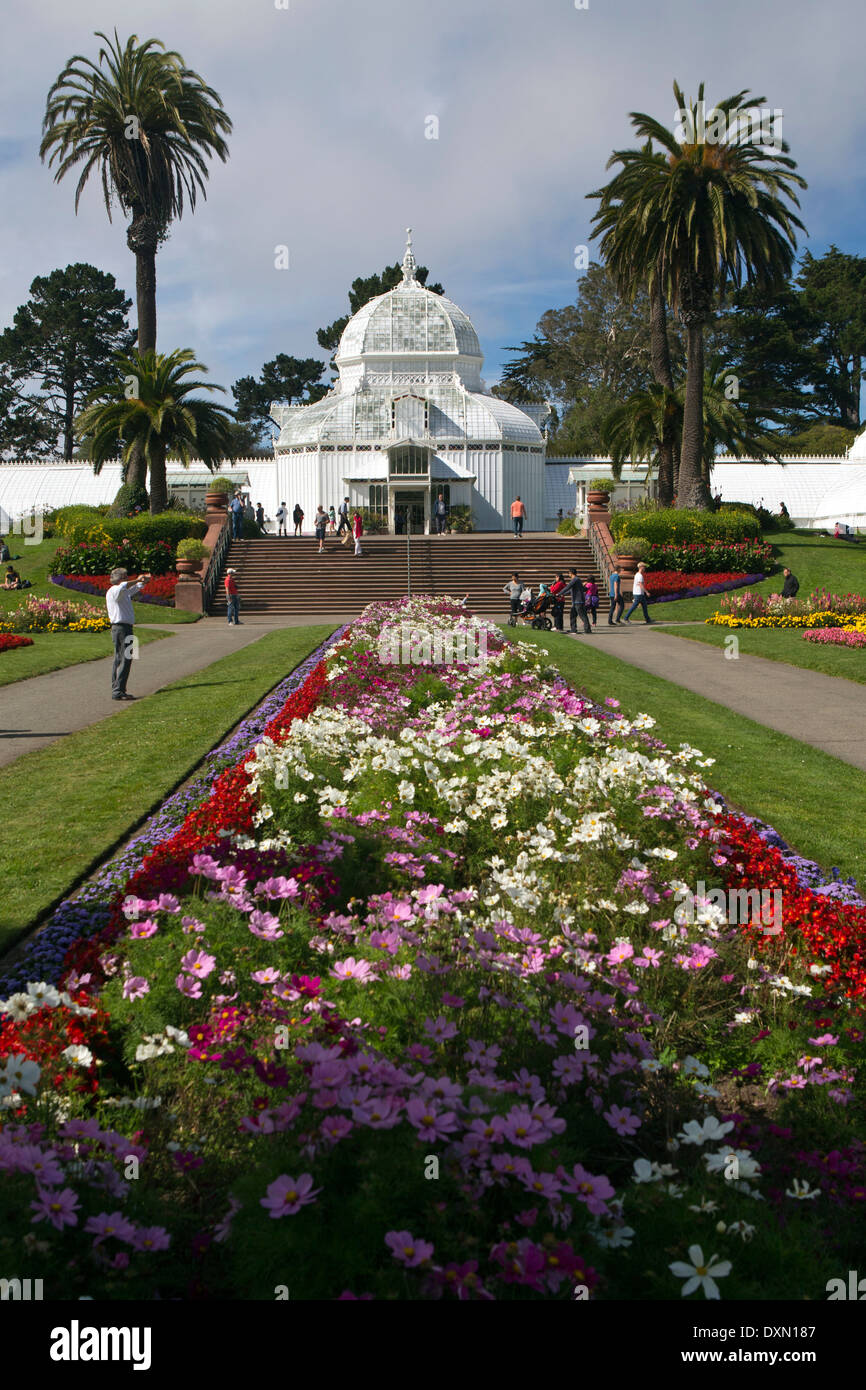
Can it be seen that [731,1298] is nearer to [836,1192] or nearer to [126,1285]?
[836,1192]

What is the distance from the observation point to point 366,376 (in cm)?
4450

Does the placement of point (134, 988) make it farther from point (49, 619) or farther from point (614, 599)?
point (614, 599)

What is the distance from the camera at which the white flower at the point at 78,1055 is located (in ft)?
9.77

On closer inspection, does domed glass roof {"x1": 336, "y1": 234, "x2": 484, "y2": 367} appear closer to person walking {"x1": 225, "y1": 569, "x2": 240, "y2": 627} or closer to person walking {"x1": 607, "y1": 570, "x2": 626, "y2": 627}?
person walking {"x1": 607, "y1": 570, "x2": 626, "y2": 627}

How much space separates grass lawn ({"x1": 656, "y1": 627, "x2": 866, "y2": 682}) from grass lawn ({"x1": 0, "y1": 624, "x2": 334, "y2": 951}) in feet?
27.3

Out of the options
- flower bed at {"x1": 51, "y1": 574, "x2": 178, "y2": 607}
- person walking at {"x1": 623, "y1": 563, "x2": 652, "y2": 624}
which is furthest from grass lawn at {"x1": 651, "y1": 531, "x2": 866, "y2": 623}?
flower bed at {"x1": 51, "y1": 574, "x2": 178, "y2": 607}

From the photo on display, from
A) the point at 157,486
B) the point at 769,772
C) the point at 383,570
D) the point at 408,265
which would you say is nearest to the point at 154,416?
the point at 157,486

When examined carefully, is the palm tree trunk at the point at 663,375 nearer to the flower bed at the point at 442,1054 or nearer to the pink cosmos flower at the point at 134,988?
the flower bed at the point at 442,1054

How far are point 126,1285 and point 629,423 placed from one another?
32.9 m

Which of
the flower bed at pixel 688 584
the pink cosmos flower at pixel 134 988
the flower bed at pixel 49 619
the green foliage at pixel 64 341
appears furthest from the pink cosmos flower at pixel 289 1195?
the green foliage at pixel 64 341

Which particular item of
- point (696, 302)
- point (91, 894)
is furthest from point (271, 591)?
point (91, 894)

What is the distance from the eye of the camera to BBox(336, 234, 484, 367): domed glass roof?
149 ft

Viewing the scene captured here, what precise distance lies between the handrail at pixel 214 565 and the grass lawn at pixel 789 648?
12.3 m

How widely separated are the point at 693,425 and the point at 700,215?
231 inches
